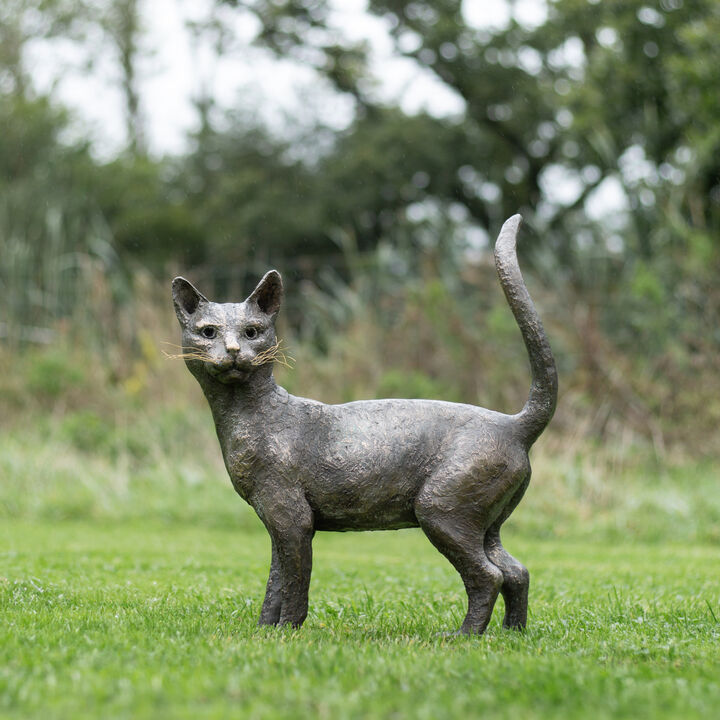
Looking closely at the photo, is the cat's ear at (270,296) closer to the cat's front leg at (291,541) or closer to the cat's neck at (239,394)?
the cat's neck at (239,394)

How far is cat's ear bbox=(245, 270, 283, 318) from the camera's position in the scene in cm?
459

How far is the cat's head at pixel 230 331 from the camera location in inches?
172

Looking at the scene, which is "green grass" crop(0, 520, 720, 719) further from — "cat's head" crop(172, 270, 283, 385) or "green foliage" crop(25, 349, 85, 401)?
"green foliage" crop(25, 349, 85, 401)

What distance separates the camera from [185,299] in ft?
15.2

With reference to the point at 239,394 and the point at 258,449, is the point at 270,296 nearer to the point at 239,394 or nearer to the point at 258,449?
the point at 239,394

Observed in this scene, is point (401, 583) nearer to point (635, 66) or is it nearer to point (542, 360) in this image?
point (542, 360)

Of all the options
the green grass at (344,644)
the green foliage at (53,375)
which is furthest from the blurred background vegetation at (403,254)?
the green grass at (344,644)

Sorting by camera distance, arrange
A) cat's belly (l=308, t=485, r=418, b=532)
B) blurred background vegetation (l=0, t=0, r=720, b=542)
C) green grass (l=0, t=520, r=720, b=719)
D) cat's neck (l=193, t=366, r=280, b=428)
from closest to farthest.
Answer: green grass (l=0, t=520, r=720, b=719)
cat's belly (l=308, t=485, r=418, b=532)
cat's neck (l=193, t=366, r=280, b=428)
blurred background vegetation (l=0, t=0, r=720, b=542)

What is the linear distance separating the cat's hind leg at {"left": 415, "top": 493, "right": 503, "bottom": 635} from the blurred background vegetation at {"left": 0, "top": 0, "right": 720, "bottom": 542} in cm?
185

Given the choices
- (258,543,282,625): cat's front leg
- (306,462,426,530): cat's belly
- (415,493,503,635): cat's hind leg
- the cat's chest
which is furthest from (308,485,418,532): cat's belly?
(258,543,282,625): cat's front leg

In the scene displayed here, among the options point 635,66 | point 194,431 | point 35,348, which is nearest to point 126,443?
point 194,431

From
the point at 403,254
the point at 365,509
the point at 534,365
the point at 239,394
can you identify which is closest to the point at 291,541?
the point at 365,509

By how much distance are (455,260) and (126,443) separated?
649 cm

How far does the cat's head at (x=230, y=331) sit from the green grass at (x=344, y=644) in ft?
4.15
